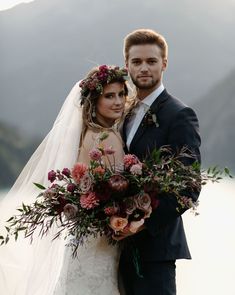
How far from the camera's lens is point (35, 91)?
10.1 metres

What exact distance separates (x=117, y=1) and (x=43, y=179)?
285 inches

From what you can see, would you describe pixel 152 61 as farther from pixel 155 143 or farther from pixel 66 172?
pixel 66 172

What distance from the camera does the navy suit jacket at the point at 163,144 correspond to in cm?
284

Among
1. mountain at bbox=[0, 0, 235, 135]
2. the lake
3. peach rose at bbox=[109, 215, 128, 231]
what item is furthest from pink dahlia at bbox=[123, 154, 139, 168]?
mountain at bbox=[0, 0, 235, 135]

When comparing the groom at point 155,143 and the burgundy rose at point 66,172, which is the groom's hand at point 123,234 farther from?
the burgundy rose at point 66,172

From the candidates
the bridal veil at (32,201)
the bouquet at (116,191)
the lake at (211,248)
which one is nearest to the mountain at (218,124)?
the lake at (211,248)

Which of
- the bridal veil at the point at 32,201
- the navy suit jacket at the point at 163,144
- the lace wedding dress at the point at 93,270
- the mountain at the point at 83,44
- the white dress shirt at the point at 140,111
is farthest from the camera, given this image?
the mountain at the point at 83,44

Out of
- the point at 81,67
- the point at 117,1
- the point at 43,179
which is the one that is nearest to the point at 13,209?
the point at 43,179

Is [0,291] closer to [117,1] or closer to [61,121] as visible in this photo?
[61,121]

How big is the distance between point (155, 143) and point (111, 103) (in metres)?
0.35

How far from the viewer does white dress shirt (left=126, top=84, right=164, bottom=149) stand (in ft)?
10.2

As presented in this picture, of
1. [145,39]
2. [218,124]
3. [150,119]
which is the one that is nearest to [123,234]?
[150,119]

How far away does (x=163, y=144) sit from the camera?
9.75 ft

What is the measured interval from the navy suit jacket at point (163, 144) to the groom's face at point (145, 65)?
0.10 m
